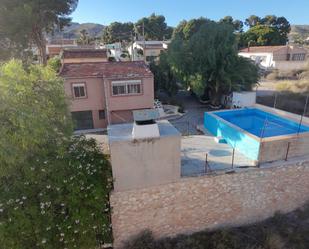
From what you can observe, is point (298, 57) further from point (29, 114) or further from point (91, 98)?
point (29, 114)

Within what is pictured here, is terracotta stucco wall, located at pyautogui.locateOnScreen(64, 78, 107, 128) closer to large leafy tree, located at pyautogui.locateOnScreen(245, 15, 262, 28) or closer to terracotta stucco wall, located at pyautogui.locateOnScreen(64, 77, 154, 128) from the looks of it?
terracotta stucco wall, located at pyautogui.locateOnScreen(64, 77, 154, 128)

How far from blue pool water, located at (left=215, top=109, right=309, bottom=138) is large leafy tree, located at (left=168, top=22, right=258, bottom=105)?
528 cm

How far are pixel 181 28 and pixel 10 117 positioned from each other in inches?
2388

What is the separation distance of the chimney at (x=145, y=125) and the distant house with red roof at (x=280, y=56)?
140 ft

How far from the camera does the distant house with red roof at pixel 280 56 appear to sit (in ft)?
142

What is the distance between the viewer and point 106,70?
1969cm

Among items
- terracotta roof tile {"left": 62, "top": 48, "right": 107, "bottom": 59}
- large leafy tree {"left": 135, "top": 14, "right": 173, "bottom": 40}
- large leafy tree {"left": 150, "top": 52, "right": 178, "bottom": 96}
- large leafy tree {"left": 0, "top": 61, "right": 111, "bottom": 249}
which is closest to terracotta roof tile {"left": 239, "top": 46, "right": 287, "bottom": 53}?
large leafy tree {"left": 135, "top": 14, "right": 173, "bottom": 40}

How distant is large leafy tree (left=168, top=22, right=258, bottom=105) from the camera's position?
2319 cm

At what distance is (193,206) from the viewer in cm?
1041

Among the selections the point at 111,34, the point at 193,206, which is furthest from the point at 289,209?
the point at 111,34

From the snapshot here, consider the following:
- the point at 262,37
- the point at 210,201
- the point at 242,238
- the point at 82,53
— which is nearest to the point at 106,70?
the point at 82,53

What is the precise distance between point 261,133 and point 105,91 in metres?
12.4

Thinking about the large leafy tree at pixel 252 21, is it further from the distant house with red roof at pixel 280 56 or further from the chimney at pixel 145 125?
the chimney at pixel 145 125

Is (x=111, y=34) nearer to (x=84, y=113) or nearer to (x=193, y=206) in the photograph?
(x=84, y=113)
